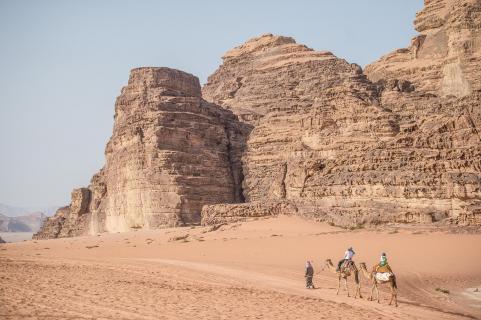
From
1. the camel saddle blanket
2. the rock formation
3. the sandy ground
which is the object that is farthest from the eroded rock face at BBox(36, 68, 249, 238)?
the camel saddle blanket

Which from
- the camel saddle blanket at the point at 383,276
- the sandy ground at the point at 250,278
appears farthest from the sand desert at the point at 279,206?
the camel saddle blanket at the point at 383,276

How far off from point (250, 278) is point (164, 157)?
975 inches

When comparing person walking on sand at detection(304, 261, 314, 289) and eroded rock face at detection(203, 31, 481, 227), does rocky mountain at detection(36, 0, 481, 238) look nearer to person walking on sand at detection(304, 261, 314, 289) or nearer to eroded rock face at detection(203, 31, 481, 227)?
eroded rock face at detection(203, 31, 481, 227)

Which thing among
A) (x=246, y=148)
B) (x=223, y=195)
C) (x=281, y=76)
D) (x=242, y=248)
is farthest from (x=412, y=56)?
(x=242, y=248)

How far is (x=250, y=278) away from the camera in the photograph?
17094 mm

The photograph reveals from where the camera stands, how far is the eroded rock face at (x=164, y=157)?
40.4 meters

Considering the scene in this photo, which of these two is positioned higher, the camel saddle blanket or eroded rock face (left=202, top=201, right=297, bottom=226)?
eroded rock face (left=202, top=201, right=297, bottom=226)

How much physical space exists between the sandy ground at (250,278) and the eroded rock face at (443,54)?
101 feet

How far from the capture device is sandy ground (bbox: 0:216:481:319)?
1094 centimetres

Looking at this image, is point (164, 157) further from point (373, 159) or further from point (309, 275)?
point (309, 275)

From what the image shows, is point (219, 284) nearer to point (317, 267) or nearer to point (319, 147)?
point (317, 267)

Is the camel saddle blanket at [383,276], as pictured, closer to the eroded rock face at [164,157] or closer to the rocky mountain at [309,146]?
the rocky mountain at [309,146]

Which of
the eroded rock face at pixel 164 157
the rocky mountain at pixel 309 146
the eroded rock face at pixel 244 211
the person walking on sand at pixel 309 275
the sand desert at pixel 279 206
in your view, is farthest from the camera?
the eroded rock face at pixel 164 157

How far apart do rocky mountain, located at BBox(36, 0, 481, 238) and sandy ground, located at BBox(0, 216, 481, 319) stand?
224 cm
